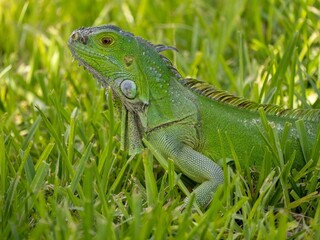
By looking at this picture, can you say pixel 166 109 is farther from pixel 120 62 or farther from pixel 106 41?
pixel 106 41

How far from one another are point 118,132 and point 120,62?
59cm

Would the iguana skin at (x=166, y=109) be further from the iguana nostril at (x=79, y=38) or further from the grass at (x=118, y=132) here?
the grass at (x=118, y=132)

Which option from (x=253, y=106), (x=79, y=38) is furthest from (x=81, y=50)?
(x=253, y=106)

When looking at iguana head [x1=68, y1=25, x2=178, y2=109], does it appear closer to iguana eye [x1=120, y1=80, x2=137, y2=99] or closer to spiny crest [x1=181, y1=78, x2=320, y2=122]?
iguana eye [x1=120, y1=80, x2=137, y2=99]

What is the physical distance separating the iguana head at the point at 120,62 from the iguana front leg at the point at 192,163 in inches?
9.7

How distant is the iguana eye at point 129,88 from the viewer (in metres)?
4.12

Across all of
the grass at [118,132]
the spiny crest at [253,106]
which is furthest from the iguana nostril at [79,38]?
the spiny crest at [253,106]

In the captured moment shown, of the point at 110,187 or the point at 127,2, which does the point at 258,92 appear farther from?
the point at 127,2

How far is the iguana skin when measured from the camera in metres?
4.10

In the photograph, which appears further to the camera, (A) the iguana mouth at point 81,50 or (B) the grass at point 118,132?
(A) the iguana mouth at point 81,50

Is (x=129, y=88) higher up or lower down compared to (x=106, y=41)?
lower down

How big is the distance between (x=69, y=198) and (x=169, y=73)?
1106 millimetres

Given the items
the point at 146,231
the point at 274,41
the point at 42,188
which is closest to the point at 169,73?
the point at 42,188

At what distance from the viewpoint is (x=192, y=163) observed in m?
3.95
